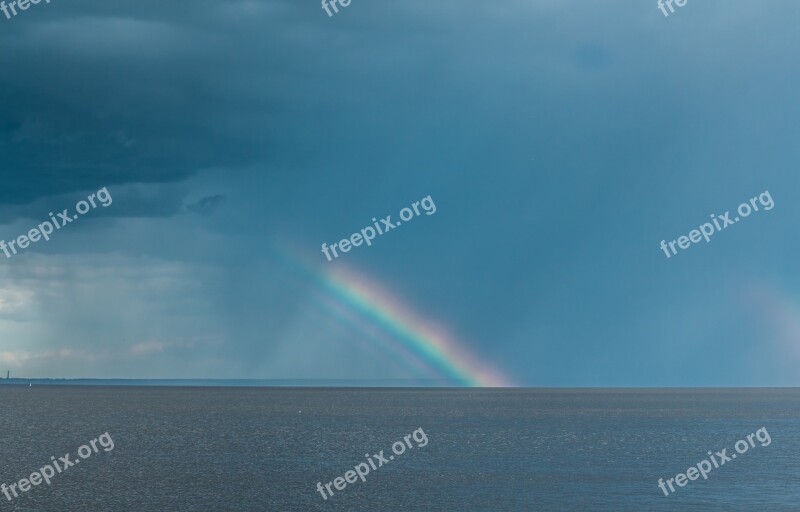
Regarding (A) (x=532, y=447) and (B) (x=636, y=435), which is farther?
(B) (x=636, y=435)

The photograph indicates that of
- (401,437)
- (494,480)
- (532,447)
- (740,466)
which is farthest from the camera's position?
(401,437)

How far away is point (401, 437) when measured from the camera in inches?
4149

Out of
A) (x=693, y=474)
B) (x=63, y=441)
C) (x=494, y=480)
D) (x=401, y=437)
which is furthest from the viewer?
(x=401, y=437)

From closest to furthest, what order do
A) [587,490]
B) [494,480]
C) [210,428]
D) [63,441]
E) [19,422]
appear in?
[587,490] < [494,480] < [63,441] < [210,428] < [19,422]

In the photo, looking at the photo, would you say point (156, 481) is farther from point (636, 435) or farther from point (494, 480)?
point (636, 435)

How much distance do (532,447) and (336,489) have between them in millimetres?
35148

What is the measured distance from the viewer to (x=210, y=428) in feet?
411

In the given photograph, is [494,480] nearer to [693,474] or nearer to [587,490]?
[587,490]

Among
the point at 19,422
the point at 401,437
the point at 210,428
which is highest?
the point at 19,422

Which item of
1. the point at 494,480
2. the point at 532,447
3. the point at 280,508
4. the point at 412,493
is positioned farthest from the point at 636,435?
the point at 280,508

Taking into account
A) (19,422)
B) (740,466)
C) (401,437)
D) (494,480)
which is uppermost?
(19,422)

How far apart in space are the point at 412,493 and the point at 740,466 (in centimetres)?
2907

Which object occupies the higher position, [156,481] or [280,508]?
[156,481]

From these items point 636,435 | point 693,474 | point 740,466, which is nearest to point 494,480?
point 693,474
